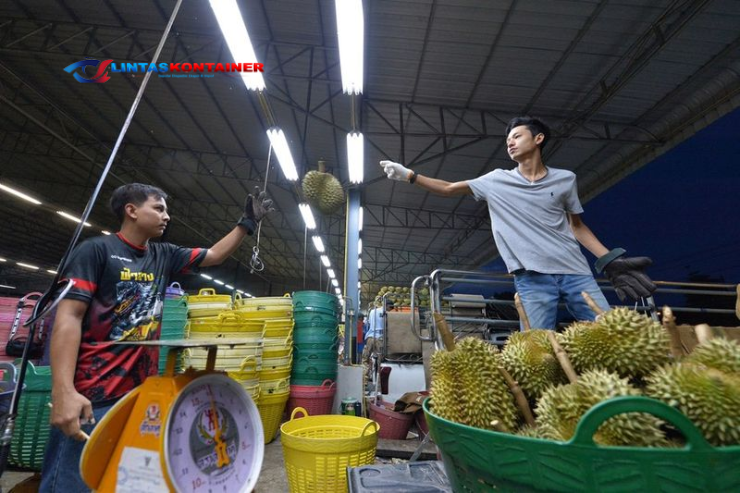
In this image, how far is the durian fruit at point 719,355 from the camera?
22.8 inches

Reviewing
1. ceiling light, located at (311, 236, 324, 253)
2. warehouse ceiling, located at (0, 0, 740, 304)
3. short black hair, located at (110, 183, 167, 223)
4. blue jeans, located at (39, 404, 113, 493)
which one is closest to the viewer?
blue jeans, located at (39, 404, 113, 493)

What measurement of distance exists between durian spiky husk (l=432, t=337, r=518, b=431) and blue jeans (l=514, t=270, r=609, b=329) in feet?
3.27

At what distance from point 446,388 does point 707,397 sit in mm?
435

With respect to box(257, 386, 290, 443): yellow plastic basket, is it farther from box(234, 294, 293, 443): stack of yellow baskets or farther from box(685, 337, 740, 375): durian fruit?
box(685, 337, 740, 375): durian fruit

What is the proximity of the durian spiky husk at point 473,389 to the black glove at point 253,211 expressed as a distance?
145cm

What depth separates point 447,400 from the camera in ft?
2.48

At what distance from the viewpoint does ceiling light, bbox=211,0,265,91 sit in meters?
3.32

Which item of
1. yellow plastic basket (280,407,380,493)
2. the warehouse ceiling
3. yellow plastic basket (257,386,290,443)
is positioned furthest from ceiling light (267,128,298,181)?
yellow plastic basket (280,407,380,493)

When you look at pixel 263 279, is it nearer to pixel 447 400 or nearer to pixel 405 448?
pixel 405 448

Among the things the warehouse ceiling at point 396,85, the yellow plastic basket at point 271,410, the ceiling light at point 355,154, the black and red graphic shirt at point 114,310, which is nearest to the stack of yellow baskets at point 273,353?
the yellow plastic basket at point 271,410

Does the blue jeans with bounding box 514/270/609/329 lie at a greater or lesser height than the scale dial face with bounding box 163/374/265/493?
greater

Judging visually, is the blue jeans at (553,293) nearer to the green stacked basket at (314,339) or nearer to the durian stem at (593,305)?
the durian stem at (593,305)

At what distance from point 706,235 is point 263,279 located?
31.8 m

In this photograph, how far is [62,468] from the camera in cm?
114
